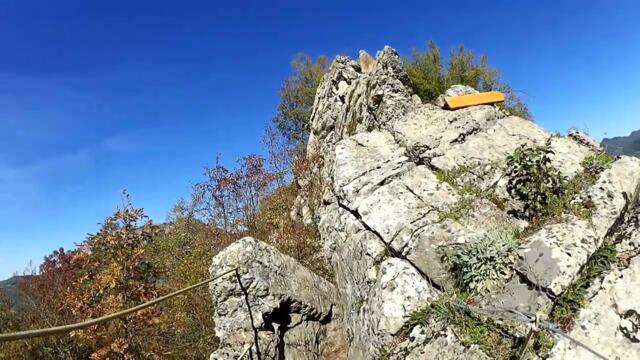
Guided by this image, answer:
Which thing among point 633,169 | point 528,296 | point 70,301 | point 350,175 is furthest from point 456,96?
point 70,301

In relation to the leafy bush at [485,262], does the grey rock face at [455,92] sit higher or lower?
higher

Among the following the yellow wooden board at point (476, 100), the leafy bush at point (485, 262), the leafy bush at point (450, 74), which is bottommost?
the leafy bush at point (485, 262)

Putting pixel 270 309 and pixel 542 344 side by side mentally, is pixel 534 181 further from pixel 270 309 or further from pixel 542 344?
pixel 270 309

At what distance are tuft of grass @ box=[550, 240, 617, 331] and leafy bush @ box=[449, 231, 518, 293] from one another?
0.93 meters

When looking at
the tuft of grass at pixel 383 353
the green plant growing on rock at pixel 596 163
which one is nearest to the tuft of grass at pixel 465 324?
the tuft of grass at pixel 383 353

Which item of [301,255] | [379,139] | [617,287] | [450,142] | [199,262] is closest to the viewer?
[617,287]

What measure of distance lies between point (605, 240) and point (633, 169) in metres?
2.39

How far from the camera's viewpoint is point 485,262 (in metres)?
7.71

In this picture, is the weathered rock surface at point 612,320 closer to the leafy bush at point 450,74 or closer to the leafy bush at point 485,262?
the leafy bush at point 485,262

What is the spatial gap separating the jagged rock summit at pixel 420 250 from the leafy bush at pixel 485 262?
0.43 ft

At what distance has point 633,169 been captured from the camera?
29.6 ft

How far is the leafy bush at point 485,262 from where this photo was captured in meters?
7.54

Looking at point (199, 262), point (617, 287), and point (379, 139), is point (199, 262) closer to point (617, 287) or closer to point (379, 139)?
point (379, 139)

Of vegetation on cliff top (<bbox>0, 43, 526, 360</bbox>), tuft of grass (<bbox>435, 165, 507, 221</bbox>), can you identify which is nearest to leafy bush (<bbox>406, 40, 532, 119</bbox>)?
vegetation on cliff top (<bbox>0, 43, 526, 360</bbox>)
